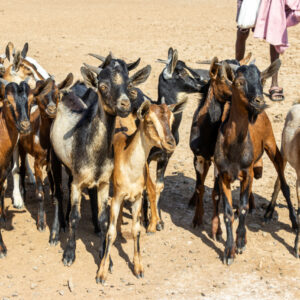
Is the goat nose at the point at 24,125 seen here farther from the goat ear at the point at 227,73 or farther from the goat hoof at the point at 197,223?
the goat hoof at the point at 197,223

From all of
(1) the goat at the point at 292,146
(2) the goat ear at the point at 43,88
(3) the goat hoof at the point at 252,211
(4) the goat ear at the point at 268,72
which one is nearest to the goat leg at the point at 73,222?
(2) the goat ear at the point at 43,88

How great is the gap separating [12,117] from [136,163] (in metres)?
1.55

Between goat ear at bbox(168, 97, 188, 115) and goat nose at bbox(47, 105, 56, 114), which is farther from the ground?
goat ear at bbox(168, 97, 188, 115)

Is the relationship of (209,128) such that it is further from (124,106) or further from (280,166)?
(124,106)

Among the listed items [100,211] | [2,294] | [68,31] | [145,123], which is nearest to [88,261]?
[100,211]

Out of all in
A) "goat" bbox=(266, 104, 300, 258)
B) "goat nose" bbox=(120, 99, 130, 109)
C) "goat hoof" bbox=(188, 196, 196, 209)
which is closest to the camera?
"goat nose" bbox=(120, 99, 130, 109)

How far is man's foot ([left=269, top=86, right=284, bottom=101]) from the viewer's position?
12812 mm

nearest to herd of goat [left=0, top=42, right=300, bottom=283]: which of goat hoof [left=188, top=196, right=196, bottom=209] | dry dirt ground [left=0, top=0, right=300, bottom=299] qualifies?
dry dirt ground [left=0, top=0, right=300, bottom=299]

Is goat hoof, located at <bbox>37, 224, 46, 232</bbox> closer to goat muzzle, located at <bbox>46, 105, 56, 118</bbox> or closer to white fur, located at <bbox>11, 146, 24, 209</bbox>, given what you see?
white fur, located at <bbox>11, 146, 24, 209</bbox>

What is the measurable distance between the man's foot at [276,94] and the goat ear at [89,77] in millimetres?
7000

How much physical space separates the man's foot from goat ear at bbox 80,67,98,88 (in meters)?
7.00

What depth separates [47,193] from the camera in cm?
911

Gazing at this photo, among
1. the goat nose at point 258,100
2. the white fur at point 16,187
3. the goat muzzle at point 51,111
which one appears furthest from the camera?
the white fur at point 16,187

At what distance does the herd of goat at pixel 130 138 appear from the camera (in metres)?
6.57
